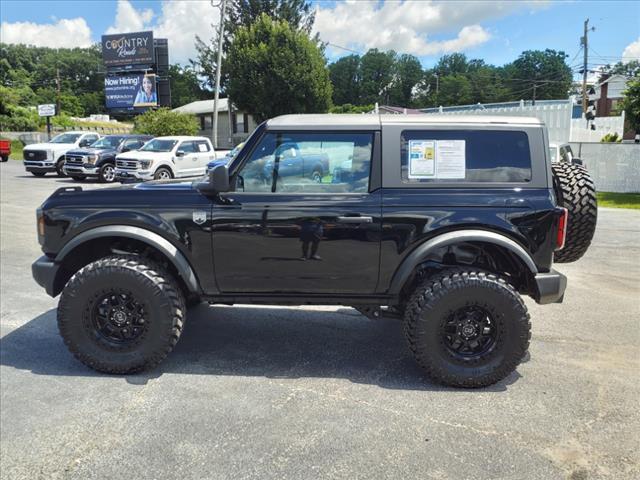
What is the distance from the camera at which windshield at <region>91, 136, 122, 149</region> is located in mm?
19203

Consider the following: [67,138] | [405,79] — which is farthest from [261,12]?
[405,79]

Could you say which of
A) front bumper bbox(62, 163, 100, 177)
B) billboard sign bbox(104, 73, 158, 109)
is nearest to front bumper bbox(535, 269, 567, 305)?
front bumper bbox(62, 163, 100, 177)

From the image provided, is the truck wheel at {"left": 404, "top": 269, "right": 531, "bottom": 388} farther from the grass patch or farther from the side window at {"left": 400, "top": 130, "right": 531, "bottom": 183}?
the grass patch

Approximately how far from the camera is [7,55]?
4003 inches

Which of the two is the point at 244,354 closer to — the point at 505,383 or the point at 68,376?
the point at 68,376

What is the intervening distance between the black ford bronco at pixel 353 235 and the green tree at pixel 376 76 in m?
91.7

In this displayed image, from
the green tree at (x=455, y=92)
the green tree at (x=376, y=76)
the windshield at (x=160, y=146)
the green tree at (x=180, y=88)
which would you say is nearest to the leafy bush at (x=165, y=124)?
the windshield at (x=160, y=146)

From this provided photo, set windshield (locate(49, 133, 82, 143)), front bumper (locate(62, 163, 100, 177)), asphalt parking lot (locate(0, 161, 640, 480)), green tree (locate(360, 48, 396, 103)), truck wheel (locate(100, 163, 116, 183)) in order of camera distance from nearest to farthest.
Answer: asphalt parking lot (locate(0, 161, 640, 480)) → front bumper (locate(62, 163, 100, 177)) → truck wheel (locate(100, 163, 116, 183)) → windshield (locate(49, 133, 82, 143)) → green tree (locate(360, 48, 396, 103))

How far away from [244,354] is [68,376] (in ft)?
4.33

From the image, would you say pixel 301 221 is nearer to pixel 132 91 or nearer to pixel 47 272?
pixel 47 272

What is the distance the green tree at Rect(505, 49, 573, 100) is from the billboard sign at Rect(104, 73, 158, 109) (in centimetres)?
6635

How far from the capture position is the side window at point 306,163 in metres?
3.73

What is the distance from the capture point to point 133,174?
1623 cm

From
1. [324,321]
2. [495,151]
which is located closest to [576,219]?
[495,151]
